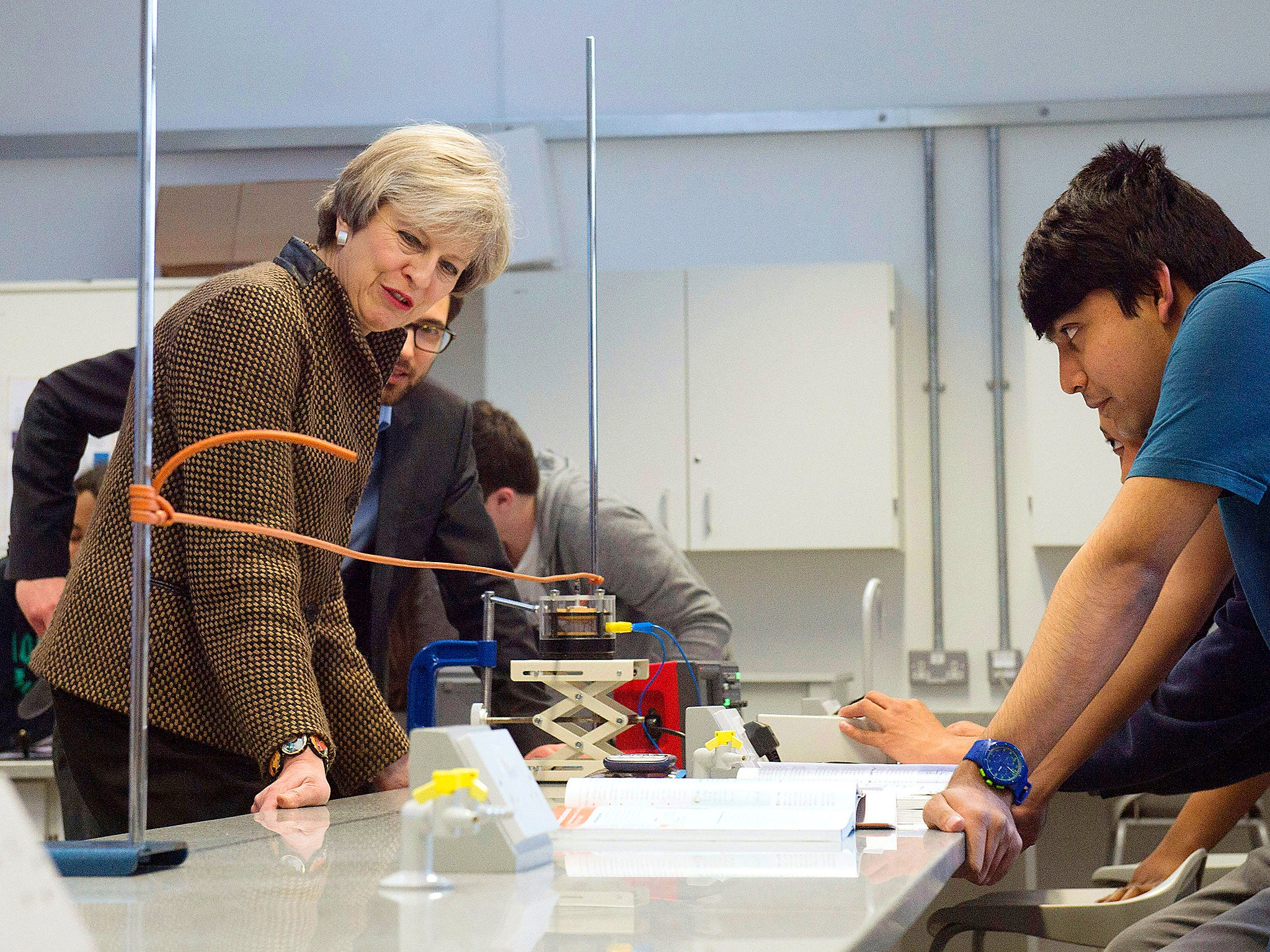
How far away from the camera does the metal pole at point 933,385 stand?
14.6 feet

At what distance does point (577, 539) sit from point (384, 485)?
133 cm

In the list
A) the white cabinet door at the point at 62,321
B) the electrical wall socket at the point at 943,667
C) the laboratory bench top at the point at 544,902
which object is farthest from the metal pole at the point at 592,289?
the electrical wall socket at the point at 943,667

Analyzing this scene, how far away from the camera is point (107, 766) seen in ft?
4.72

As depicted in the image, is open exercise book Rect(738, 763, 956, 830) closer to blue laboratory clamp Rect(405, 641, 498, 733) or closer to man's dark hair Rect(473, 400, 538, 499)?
blue laboratory clamp Rect(405, 641, 498, 733)

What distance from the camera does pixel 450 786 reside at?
767 millimetres

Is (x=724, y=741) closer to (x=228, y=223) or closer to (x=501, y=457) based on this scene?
(x=501, y=457)

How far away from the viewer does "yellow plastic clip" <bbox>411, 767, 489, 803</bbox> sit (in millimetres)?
761

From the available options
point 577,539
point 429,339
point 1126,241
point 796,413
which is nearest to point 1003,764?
point 1126,241

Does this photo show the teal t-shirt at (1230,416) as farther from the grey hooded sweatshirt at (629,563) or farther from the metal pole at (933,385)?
the metal pole at (933,385)

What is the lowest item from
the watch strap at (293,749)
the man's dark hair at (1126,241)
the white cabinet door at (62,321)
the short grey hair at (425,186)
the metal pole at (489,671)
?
the watch strap at (293,749)

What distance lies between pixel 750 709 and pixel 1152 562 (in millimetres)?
3352

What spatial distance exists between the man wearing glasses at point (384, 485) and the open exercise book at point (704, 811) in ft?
3.95

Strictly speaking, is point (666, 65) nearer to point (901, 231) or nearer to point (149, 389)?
point (901, 231)

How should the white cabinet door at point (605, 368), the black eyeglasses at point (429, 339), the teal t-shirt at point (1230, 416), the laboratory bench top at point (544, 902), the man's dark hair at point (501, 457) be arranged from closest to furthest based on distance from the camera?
the laboratory bench top at point (544, 902) < the teal t-shirt at point (1230, 416) < the black eyeglasses at point (429, 339) < the man's dark hair at point (501, 457) < the white cabinet door at point (605, 368)
